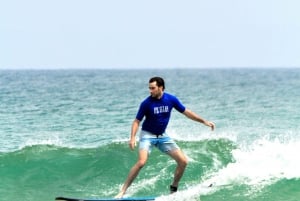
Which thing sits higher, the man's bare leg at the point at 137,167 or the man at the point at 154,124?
the man at the point at 154,124

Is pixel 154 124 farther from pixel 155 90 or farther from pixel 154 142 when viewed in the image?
pixel 155 90

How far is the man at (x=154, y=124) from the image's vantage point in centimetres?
1047

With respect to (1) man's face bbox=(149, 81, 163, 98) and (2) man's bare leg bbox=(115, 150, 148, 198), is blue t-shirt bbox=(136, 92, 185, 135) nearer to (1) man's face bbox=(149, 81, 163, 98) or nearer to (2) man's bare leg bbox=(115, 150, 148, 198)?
(1) man's face bbox=(149, 81, 163, 98)

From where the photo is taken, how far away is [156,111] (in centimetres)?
1057

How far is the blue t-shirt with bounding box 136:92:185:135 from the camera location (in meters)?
10.5

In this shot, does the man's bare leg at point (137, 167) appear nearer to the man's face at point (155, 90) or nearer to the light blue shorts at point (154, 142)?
the light blue shorts at point (154, 142)

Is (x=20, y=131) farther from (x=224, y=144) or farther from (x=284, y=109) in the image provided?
(x=284, y=109)

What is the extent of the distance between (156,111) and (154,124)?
280mm

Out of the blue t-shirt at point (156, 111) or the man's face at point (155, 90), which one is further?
the blue t-shirt at point (156, 111)

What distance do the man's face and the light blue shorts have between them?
29.7 inches

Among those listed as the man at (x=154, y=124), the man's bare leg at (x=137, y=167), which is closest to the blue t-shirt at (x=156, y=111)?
the man at (x=154, y=124)

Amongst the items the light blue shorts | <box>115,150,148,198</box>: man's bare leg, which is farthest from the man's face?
<box>115,150,148,198</box>: man's bare leg

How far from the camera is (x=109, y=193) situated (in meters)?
12.4

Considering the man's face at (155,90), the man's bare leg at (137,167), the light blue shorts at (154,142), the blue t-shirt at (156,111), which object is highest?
the man's face at (155,90)
